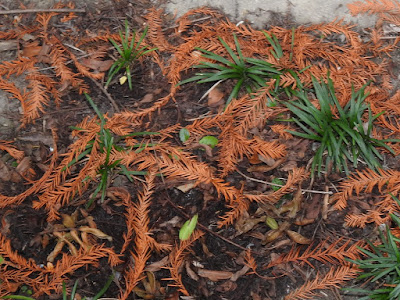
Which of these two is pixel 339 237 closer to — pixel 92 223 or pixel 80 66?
pixel 92 223

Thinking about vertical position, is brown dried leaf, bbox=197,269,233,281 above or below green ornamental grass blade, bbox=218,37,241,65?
below

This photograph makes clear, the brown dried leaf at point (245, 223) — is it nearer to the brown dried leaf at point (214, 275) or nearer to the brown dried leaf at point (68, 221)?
the brown dried leaf at point (214, 275)

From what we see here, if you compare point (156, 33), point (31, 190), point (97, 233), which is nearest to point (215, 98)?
point (156, 33)

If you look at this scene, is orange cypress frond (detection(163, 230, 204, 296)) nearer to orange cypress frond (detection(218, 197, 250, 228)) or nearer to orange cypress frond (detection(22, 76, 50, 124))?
orange cypress frond (detection(218, 197, 250, 228))

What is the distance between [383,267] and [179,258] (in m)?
1.06

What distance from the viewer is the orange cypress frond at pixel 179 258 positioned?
2.35m

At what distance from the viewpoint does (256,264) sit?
7.99 feet

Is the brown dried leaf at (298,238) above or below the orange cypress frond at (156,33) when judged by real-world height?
below

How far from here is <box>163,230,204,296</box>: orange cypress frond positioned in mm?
2354

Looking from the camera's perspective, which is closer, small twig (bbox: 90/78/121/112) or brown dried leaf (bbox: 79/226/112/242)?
brown dried leaf (bbox: 79/226/112/242)

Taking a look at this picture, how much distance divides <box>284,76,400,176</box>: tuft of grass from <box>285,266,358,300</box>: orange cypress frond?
0.55 metres

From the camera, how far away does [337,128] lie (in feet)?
8.54

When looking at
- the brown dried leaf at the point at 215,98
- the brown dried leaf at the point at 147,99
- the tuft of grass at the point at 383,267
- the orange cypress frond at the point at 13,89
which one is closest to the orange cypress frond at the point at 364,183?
the tuft of grass at the point at 383,267

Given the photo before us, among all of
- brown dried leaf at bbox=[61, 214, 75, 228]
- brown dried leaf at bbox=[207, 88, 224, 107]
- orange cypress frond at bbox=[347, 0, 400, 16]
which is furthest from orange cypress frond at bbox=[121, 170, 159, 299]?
orange cypress frond at bbox=[347, 0, 400, 16]
